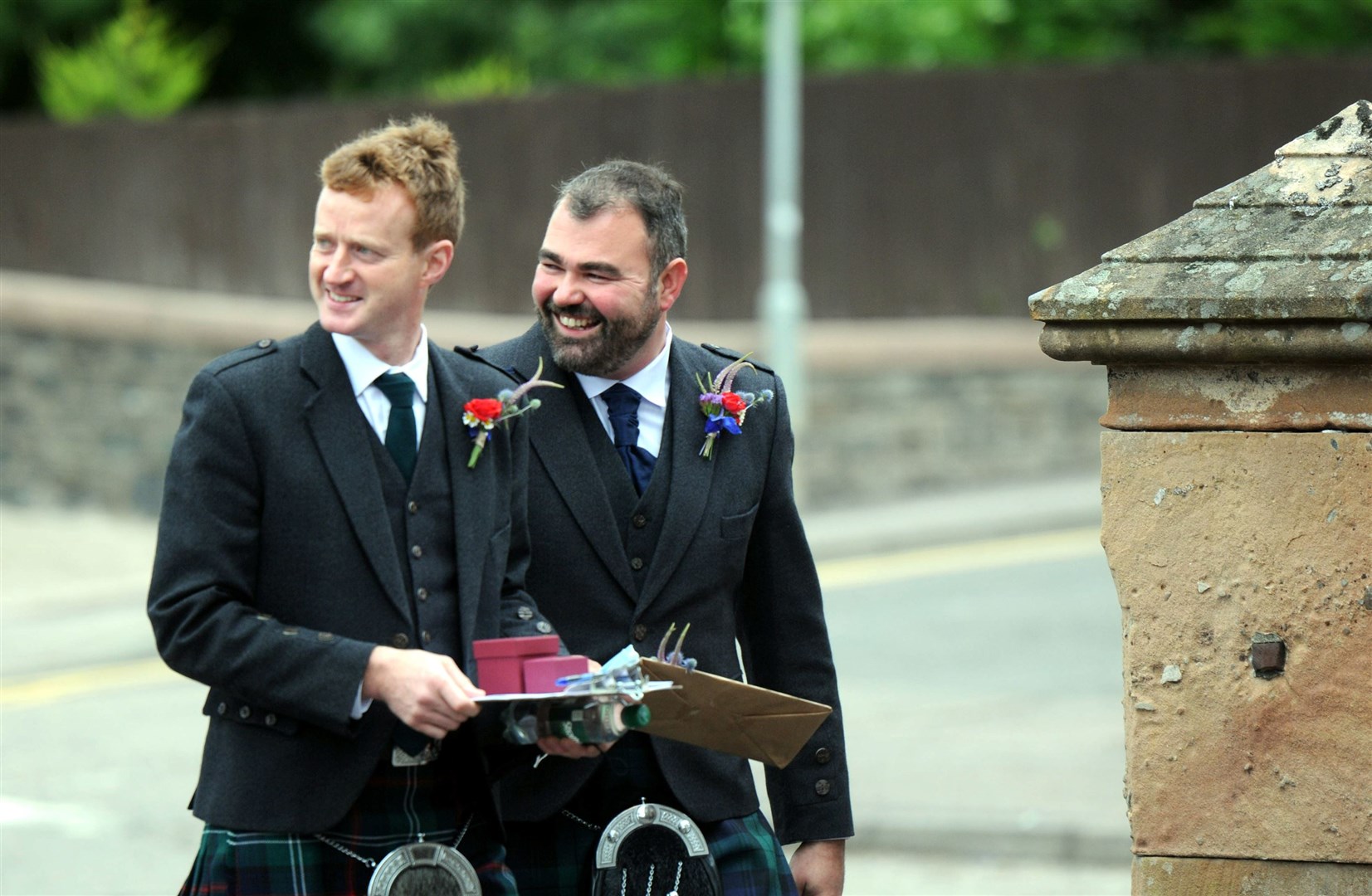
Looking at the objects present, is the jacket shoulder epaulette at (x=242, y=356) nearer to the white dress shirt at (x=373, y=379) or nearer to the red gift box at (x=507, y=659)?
the white dress shirt at (x=373, y=379)

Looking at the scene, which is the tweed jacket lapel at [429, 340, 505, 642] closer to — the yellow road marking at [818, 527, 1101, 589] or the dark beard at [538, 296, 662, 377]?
the dark beard at [538, 296, 662, 377]

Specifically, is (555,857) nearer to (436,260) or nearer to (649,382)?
(649,382)

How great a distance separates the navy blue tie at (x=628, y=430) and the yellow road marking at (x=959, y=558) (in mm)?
8736

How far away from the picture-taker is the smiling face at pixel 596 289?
3.54 metres

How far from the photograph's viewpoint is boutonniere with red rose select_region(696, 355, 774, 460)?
3707 millimetres

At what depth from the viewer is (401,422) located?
130 inches

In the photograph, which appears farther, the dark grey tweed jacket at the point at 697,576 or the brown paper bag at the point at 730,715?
the dark grey tweed jacket at the point at 697,576

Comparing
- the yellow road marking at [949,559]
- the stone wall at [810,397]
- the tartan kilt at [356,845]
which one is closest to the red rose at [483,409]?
the tartan kilt at [356,845]

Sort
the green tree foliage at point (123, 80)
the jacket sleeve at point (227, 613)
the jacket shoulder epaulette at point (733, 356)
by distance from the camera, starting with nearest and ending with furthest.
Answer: the jacket sleeve at point (227, 613), the jacket shoulder epaulette at point (733, 356), the green tree foliage at point (123, 80)

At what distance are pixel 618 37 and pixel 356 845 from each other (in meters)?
18.8

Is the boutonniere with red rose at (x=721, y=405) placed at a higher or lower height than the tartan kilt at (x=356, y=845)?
higher

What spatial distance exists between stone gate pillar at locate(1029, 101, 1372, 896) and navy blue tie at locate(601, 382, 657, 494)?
34.7 inches

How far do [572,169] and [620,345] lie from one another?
40.1 feet

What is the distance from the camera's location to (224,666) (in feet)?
9.96
